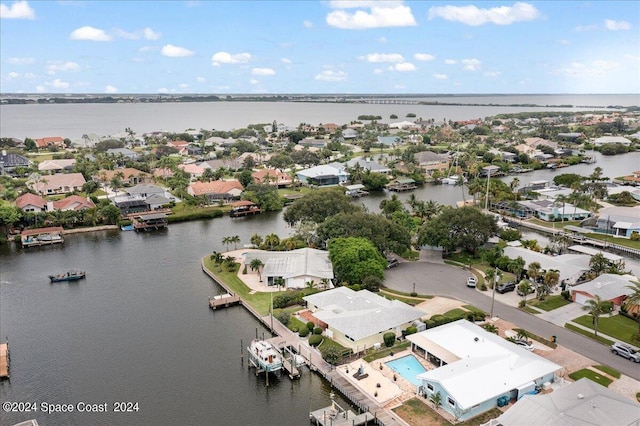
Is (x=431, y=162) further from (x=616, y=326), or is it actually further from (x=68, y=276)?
(x=68, y=276)

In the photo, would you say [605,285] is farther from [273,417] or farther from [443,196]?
[443,196]

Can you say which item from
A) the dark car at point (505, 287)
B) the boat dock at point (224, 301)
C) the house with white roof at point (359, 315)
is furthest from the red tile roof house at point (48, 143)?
the dark car at point (505, 287)

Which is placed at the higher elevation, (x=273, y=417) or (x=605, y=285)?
(x=605, y=285)

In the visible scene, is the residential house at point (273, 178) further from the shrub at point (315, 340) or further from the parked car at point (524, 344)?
the parked car at point (524, 344)

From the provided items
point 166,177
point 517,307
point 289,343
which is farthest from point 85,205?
point 517,307

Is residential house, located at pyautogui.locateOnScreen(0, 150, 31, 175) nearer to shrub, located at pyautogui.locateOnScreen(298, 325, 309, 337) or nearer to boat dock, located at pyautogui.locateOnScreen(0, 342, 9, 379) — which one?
boat dock, located at pyautogui.locateOnScreen(0, 342, 9, 379)

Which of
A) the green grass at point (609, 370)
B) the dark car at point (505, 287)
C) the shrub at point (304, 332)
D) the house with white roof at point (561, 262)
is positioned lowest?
the shrub at point (304, 332)

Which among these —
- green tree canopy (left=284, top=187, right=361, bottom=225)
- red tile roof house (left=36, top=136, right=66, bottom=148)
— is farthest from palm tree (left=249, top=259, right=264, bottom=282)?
red tile roof house (left=36, top=136, right=66, bottom=148)
